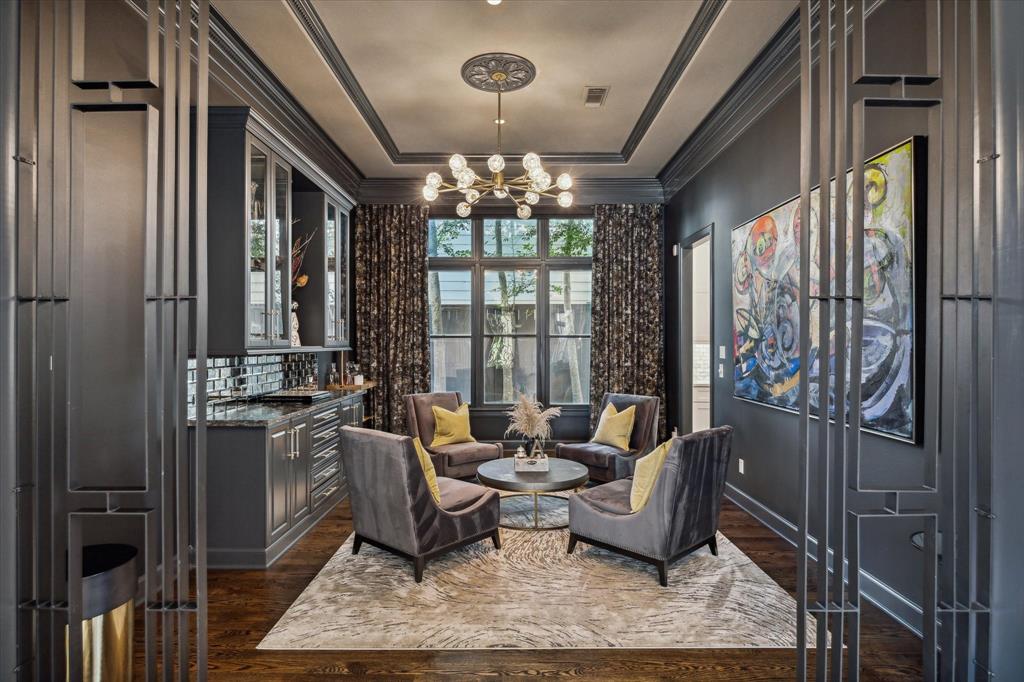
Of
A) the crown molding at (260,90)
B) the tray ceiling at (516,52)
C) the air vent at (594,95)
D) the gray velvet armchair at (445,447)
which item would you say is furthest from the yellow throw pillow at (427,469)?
the air vent at (594,95)

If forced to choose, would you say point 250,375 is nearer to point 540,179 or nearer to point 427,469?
point 427,469

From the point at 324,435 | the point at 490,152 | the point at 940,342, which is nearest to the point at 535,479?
the point at 324,435

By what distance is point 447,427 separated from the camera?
540 cm

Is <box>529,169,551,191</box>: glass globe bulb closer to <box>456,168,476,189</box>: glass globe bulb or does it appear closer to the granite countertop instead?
<box>456,168,476,189</box>: glass globe bulb

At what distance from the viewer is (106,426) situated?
2.81 meters

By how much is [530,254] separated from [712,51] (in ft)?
11.5

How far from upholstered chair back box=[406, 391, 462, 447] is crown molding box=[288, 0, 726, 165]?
2.38 m

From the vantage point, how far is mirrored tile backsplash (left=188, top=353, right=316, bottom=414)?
405cm

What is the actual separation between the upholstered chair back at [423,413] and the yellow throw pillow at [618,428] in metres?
1.45

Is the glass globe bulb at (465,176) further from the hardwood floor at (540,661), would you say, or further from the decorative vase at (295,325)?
the hardwood floor at (540,661)

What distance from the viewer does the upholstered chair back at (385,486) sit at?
3111mm

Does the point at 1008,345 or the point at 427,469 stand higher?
the point at 1008,345

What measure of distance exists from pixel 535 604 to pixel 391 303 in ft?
14.1

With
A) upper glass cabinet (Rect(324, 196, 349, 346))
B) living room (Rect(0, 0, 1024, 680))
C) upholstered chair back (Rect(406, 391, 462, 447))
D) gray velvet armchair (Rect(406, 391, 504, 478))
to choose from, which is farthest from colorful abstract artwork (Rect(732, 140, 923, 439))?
upper glass cabinet (Rect(324, 196, 349, 346))
